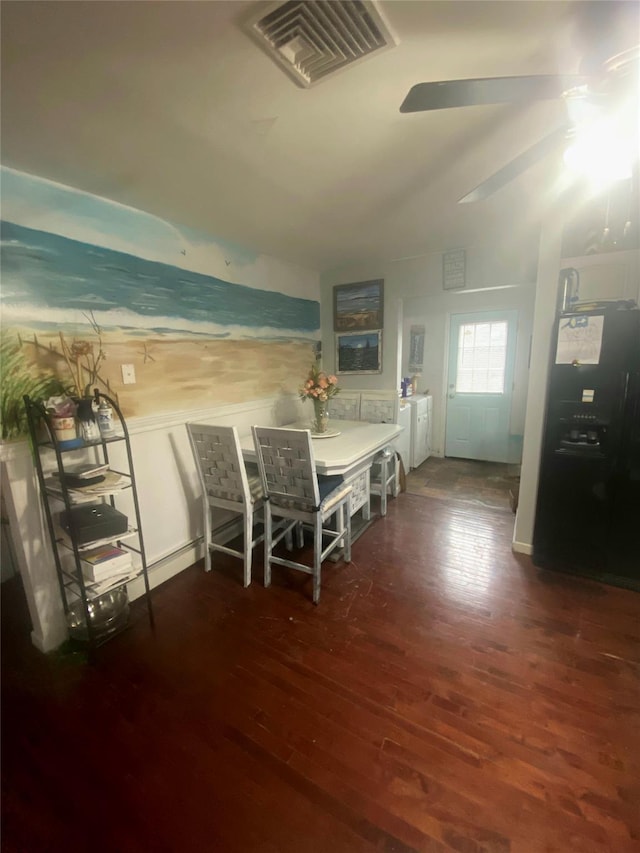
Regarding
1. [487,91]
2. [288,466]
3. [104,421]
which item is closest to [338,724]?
[288,466]

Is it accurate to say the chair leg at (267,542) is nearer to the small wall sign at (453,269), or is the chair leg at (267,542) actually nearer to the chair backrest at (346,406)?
the chair backrest at (346,406)

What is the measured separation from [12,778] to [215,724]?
2.27 feet

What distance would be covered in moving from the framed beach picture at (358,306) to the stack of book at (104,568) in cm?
281

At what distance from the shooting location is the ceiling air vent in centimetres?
89

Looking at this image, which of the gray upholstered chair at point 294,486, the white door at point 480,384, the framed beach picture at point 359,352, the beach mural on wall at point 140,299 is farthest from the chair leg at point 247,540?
the white door at point 480,384

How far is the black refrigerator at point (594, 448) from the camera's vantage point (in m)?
1.99

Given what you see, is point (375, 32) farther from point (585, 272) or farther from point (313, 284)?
point (313, 284)

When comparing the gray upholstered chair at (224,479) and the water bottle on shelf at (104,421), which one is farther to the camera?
the gray upholstered chair at (224,479)

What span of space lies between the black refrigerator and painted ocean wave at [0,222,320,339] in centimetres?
223

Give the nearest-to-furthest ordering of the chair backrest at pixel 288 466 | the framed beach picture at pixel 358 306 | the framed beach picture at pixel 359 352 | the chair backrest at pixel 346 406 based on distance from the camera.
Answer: the chair backrest at pixel 288 466 → the framed beach picture at pixel 358 306 → the framed beach picture at pixel 359 352 → the chair backrest at pixel 346 406

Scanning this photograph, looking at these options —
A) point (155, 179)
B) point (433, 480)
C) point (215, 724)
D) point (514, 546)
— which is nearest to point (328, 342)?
point (433, 480)

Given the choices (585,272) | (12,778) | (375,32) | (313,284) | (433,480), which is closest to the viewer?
(375,32)

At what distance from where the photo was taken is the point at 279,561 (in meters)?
2.14

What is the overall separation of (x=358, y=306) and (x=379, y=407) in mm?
1049
